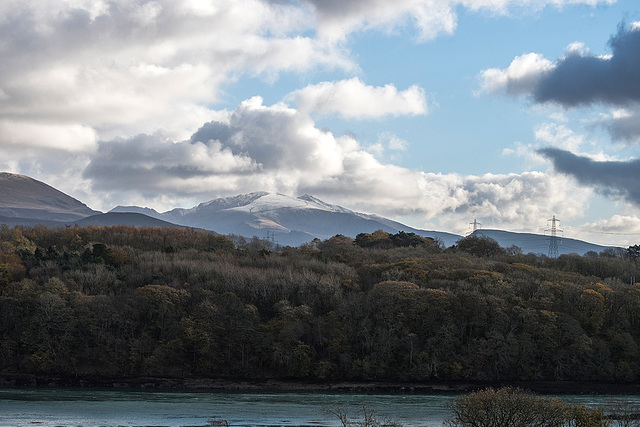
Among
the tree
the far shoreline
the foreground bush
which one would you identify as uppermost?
the tree

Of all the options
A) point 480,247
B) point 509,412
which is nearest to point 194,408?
point 509,412

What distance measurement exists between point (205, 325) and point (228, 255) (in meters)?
43.6

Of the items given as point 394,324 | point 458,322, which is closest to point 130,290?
point 394,324

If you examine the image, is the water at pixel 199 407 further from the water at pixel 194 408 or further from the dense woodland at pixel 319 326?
the dense woodland at pixel 319 326

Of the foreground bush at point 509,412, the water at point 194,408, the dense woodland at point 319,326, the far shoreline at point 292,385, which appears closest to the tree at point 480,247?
the dense woodland at point 319,326

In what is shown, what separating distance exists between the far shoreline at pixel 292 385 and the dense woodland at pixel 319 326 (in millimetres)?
1210

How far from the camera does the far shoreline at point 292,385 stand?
113 metres

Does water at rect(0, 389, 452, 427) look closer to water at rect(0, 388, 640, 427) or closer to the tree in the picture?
water at rect(0, 388, 640, 427)

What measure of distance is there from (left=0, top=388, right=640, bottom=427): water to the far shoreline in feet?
17.5

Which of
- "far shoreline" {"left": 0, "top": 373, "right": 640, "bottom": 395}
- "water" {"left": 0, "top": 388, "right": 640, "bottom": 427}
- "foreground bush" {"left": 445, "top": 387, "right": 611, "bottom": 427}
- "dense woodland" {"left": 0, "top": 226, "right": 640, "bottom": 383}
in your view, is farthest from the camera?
"dense woodland" {"left": 0, "top": 226, "right": 640, "bottom": 383}

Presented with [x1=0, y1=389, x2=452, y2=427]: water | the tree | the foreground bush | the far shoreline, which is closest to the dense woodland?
the far shoreline

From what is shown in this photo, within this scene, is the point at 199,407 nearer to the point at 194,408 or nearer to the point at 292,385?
the point at 194,408

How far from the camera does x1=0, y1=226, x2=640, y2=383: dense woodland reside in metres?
117

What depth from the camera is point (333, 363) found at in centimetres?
11994
